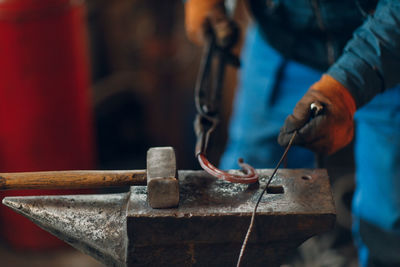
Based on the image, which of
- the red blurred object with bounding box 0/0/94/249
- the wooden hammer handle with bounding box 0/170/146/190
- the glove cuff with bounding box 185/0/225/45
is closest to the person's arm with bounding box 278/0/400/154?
the wooden hammer handle with bounding box 0/170/146/190

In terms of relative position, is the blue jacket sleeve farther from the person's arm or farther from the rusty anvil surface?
→ the rusty anvil surface

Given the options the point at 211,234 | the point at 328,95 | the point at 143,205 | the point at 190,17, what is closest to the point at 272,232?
the point at 211,234

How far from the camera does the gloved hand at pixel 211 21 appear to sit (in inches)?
78.7

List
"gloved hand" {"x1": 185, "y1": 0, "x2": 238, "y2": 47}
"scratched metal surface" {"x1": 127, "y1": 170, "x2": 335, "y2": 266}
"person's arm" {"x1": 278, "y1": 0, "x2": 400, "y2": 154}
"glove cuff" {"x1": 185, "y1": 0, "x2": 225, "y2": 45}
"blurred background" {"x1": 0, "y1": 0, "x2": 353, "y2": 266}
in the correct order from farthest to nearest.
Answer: "blurred background" {"x1": 0, "y1": 0, "x2": 353, "y2": 266}, "glove cuff" {"x1": 185, "y1": 0, "x2": 225, "y2": 45}, "gloved hand" {"x1": 185, "y1": 0, "x2": 238, "y2": 47}, "person's arm" {"x1": 278, "y1": 0, "x2": 400, "y2": 154}, "scratched metal surface" {"x1": 127, "y1": 170, "x2": 335, "y2": 266}

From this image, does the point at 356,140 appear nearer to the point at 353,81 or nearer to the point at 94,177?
the point at 353,81

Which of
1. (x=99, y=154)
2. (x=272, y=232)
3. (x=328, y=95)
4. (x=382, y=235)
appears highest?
(x=328, y=95)

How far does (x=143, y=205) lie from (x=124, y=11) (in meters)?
2.38

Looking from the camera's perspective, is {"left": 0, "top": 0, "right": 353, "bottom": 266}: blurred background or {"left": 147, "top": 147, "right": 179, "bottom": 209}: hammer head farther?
{"left": 0, "top": 0, "right": 353, "bottom": 266}: blurred background

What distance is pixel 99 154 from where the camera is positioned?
3.25m

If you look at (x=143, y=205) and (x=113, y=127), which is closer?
(x=143, y=205)

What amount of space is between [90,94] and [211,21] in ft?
3.58

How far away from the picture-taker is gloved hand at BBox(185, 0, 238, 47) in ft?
6.56

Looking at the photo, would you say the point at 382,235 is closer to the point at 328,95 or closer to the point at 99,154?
the point at 328,95

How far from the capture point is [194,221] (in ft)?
3.52
